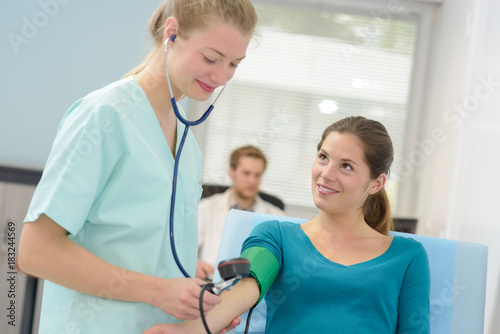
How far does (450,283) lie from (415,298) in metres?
0.16

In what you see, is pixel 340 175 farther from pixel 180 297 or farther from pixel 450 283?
pixel 180 297

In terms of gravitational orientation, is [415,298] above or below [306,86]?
below

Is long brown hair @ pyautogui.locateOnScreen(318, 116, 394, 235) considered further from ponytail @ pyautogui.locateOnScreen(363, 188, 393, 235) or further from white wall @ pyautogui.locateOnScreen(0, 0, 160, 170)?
white wall @ pyautogui.locateOnScreen(0, 0, 160, 170)

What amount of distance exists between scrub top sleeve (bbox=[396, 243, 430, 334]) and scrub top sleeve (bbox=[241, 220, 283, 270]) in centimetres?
33

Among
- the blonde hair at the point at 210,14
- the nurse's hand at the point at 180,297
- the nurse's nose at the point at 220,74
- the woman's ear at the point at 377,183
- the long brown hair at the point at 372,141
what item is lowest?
the nurse's hand at the point at 180,297

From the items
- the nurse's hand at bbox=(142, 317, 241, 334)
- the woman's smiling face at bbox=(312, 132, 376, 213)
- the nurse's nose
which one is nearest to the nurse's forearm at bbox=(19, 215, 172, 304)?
the nurse's hand at bbox=(142, 317, 241, 334)

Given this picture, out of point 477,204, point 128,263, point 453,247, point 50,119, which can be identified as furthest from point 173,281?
point 50,119

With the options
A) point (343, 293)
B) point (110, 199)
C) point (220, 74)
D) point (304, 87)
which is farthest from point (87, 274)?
point (304, 87)

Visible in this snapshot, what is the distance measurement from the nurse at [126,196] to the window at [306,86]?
2280mm

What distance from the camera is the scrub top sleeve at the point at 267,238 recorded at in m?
1.29

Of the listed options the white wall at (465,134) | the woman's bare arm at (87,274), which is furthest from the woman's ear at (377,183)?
the woman's bare arm at (87,274)

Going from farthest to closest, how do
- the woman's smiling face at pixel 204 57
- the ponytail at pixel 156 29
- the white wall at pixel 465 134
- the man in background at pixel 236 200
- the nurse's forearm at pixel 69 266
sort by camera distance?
the man in background at pixel 236 200, the white wall at pixel 465 134, the ponytail at pixel 156 29, the woman's smiling face at pixel 204 57, the nurse's forearm at pixel 69 266

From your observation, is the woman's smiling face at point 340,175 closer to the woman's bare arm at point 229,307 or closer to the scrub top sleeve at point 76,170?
the woman's bare arm at point 229,307

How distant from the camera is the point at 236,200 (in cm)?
291
